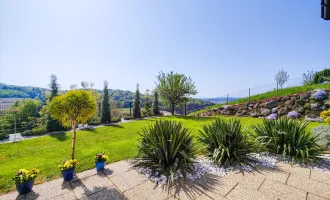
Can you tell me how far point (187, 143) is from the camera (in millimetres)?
3746

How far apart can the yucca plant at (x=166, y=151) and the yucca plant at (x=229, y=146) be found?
1.98 feet

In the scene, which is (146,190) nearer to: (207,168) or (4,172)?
(207,168)

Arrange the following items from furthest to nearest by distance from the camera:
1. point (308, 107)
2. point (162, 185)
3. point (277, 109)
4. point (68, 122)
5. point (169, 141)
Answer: point (277, 109), point (308, 107), point (68, 122), point (169, 141), point (162, 185)

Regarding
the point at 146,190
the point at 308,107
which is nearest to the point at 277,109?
the point at 308,107

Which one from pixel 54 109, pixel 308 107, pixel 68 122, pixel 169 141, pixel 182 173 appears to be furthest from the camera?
pixel 308 107

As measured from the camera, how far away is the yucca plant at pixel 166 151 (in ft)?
A: 10.9

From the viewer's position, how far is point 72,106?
370 centimetres

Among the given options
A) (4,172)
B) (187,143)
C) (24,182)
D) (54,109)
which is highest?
(54,109)

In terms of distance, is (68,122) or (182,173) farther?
(68,122)

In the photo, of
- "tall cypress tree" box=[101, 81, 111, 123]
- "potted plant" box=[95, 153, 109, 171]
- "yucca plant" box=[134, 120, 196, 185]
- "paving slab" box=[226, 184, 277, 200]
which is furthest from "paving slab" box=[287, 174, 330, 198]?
"tall cypress tree" box=[101, 81, 111, 123]

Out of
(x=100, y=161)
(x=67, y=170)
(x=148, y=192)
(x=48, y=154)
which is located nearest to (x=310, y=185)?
(x=148, y=192)

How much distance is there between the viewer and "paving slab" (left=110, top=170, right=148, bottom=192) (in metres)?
2.89

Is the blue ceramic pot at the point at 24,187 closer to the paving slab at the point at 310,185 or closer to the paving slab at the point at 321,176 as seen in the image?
the paving slab at the point at 310,185

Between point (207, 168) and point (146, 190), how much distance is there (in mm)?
1476
